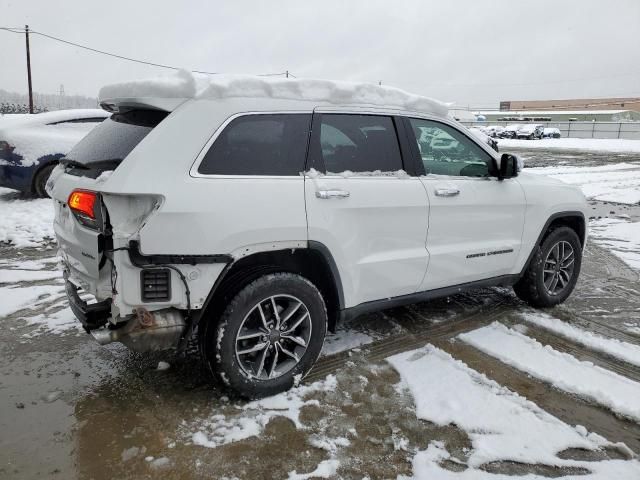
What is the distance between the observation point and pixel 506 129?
48531 millimetres

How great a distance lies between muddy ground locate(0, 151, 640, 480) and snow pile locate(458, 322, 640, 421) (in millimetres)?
100

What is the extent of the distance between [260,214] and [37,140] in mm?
7272

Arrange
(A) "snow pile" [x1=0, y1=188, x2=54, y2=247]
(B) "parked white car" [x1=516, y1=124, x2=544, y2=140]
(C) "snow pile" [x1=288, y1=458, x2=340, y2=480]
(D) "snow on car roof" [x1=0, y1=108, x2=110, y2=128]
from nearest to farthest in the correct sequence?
(C) "snow pile" [x1=288, y1=458, x2=340, y2=480] → (A) "snow pile" [x1=0, y1=188, x2=54, y2=247] → (D) "snow on car roof" [x1=0, y1=108, x2=110, y2=128] → (B) "parked white car" [x1=516, y1=124, x2=544, y2=140]

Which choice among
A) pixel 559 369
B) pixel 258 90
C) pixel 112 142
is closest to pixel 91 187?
pixel 112 142

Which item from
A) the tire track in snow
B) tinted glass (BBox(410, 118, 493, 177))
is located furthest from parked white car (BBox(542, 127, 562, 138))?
the tire track in snow

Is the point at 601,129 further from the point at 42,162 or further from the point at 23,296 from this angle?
the point at 23,296

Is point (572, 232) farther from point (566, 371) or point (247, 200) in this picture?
point (247, 200)

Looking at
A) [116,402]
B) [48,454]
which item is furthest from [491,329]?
[48,454]

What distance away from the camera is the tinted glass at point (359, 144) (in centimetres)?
349

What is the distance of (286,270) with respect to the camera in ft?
11.0

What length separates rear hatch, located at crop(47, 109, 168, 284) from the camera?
2.90 meters

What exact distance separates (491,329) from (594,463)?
1.76 metres

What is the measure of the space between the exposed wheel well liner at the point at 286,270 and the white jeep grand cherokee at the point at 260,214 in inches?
0.4

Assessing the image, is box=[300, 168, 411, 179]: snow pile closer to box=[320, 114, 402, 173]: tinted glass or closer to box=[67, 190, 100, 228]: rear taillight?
box=[320, 114, 402, 173]: tinted glass
